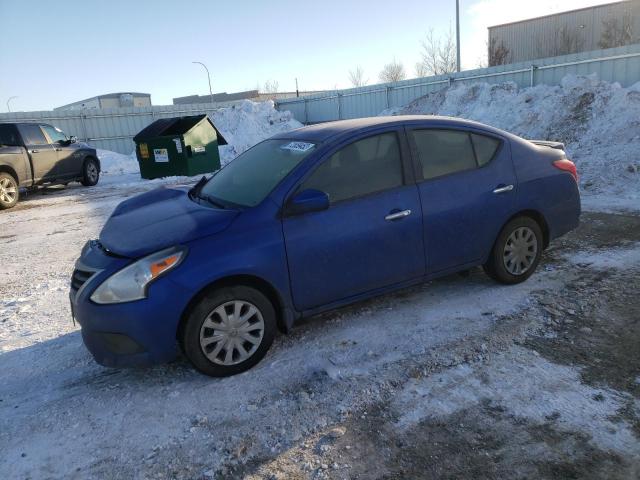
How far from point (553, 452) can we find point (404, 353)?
1.24 m

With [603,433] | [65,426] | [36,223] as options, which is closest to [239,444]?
[65,426]

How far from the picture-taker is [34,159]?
40.1 feet

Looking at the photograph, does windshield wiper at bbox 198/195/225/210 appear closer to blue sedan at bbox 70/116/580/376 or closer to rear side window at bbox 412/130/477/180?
blue sedan at bbox 70/116/580/376

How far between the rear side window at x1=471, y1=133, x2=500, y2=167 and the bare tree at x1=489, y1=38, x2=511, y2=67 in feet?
101

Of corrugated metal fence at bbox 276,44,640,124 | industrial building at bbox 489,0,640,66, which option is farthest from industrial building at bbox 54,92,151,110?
industrial building at bbox 489,0,640,66

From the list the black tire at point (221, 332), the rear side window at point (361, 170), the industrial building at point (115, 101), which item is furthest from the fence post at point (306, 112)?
the industrial building at point (115, 101)

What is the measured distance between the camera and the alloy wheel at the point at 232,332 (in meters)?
3.29

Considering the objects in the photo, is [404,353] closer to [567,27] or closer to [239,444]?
[239,444]

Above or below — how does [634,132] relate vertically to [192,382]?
above

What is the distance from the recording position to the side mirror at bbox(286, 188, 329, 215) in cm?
342

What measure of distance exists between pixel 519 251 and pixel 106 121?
2232 cm

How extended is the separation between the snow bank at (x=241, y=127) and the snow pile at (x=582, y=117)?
9063 millimetres

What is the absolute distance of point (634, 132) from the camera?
10117 millimetres

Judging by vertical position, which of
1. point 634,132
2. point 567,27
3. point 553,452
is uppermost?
point 567,27
